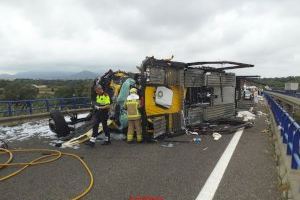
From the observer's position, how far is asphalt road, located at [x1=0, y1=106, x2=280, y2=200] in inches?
251

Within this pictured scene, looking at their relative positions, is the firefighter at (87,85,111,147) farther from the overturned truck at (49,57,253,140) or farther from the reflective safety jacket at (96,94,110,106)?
the overturned truck at (49,57,253,140)

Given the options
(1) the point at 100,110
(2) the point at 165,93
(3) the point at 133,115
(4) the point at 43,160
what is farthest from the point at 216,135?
(4) the point at 43,160

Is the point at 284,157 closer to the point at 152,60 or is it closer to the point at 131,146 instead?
the point at 131,146

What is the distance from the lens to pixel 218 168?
27.0 feet

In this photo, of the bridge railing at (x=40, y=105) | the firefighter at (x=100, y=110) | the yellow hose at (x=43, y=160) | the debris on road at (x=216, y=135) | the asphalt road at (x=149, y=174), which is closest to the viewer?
the asphalt road at (x=149, y=174)

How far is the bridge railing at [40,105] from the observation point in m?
19.7

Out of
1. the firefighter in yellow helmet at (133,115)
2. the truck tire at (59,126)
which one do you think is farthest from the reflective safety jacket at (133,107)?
the truck tire at (59,126)

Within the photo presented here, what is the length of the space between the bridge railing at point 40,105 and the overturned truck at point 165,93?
7640 millimetres

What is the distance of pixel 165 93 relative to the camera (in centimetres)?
1338

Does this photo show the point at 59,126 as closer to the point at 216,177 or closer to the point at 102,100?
the point at 102,100

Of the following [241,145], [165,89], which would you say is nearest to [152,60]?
[165,89]

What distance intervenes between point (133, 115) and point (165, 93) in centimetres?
183

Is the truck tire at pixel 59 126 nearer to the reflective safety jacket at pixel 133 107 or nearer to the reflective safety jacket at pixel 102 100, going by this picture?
the reflective safety jacket at pixel 102 100

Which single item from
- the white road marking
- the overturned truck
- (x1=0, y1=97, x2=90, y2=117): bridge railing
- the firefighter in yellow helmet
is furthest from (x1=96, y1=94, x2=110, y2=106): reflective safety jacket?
(x1=0, y1=97, x2=90, y2=117): bridge railing
